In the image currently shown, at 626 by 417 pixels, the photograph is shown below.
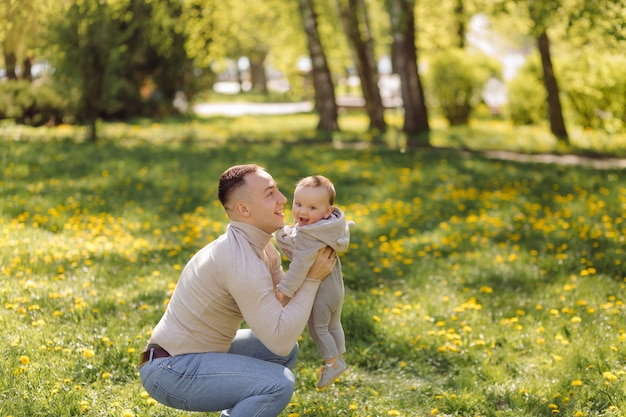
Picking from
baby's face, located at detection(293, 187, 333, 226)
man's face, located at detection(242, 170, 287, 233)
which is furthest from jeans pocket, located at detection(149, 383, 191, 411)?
baby's face, located at detection(293, 187, 333, 226)

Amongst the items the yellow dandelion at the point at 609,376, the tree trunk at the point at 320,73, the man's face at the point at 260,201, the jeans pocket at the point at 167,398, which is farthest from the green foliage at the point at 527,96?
the jeans pocket at the point at 167,398

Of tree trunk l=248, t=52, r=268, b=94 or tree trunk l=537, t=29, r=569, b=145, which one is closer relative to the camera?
tree trunk l=537, t=29, r=569, b=145

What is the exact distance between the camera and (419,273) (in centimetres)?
700

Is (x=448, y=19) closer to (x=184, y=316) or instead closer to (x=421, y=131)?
(x=421, y=131)

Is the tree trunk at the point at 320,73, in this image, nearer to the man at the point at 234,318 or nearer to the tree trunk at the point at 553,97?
the tree trunk at the point at 553,97

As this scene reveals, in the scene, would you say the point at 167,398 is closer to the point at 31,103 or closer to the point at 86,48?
the point at 86,48

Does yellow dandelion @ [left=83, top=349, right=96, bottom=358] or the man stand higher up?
the man

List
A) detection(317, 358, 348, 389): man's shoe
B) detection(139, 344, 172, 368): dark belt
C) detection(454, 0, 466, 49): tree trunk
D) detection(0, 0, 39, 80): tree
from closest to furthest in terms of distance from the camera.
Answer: detection(139, 344, 172, 368): dark belt → detection(317, 358, 348, 389): man's shoe → detection(0, 0, 39, 80): tree → detection(454, 0, 466, 49): tree trunk

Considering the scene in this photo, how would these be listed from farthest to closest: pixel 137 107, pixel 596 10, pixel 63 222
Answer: pixel 137 107, pixel 596 10, pixel 63 222

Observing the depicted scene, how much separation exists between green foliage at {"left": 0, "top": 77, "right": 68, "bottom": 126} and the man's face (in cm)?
1713

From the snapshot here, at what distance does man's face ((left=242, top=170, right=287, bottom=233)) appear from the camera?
3400 millimetres

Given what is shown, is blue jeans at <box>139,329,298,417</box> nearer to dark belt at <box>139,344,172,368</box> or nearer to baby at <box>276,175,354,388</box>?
dark belt at <box>139,344,172,368</box>

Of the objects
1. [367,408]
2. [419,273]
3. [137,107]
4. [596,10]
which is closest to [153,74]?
[137,107]

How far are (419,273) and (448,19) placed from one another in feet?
78.0
